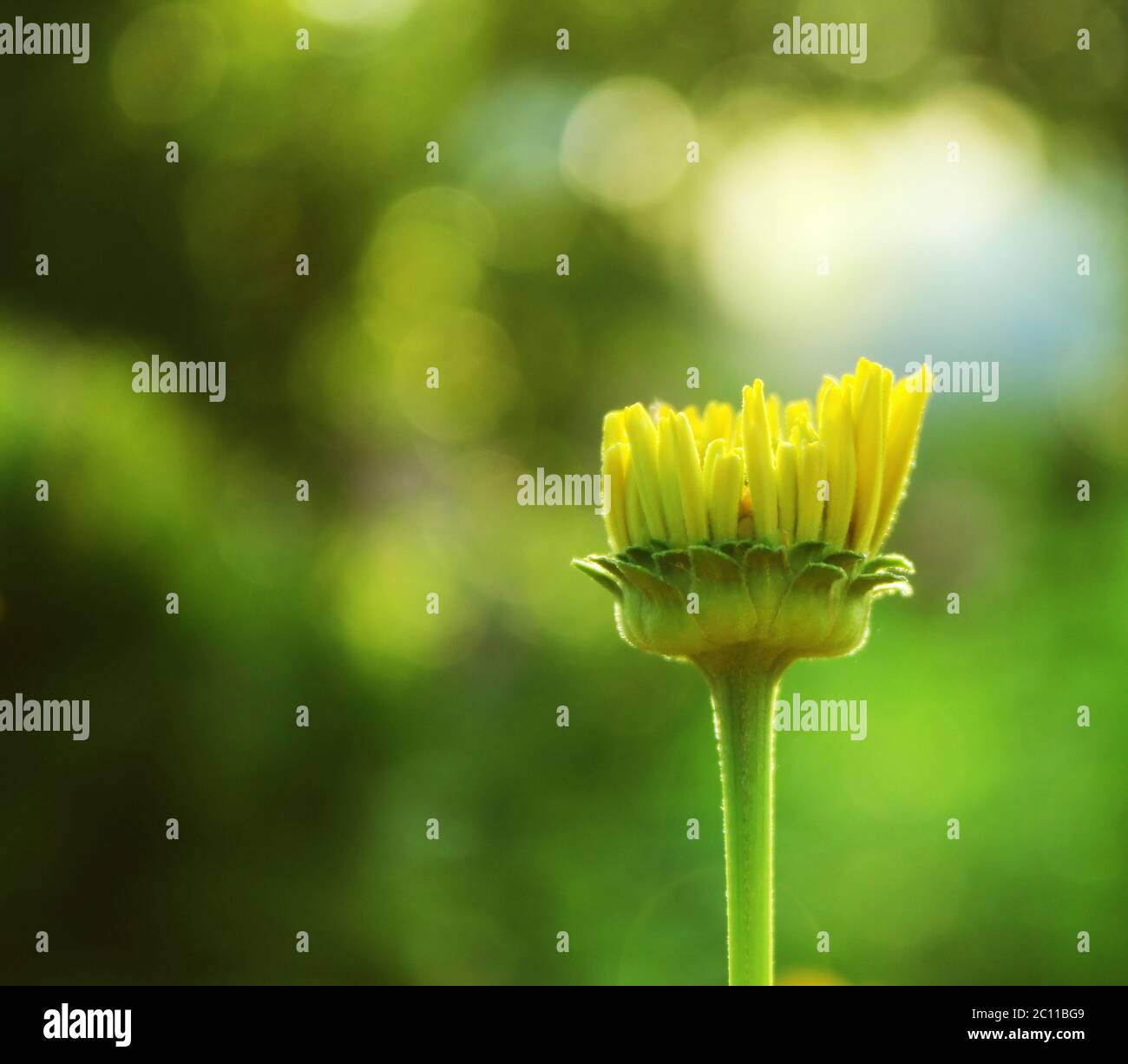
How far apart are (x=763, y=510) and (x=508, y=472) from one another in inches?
138

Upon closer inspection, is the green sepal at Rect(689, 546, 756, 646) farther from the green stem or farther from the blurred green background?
the blurred green background

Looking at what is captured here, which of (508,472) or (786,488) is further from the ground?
(508,472)

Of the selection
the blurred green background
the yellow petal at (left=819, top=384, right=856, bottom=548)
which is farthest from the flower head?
the blurred green background

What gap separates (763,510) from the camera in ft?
2.12

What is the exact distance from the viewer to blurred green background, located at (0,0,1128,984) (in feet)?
10.4

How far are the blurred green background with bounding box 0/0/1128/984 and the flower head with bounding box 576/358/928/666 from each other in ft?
7.04

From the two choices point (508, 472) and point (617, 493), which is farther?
point (508, 472)

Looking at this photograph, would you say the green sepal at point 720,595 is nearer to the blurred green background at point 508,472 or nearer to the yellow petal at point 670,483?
the yellow petal at point 670,483

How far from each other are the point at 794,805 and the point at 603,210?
215cm

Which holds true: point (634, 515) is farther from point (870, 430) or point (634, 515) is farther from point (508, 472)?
point (508, 472)

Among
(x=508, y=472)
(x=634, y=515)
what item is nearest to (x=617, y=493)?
(x=634, y=515)
